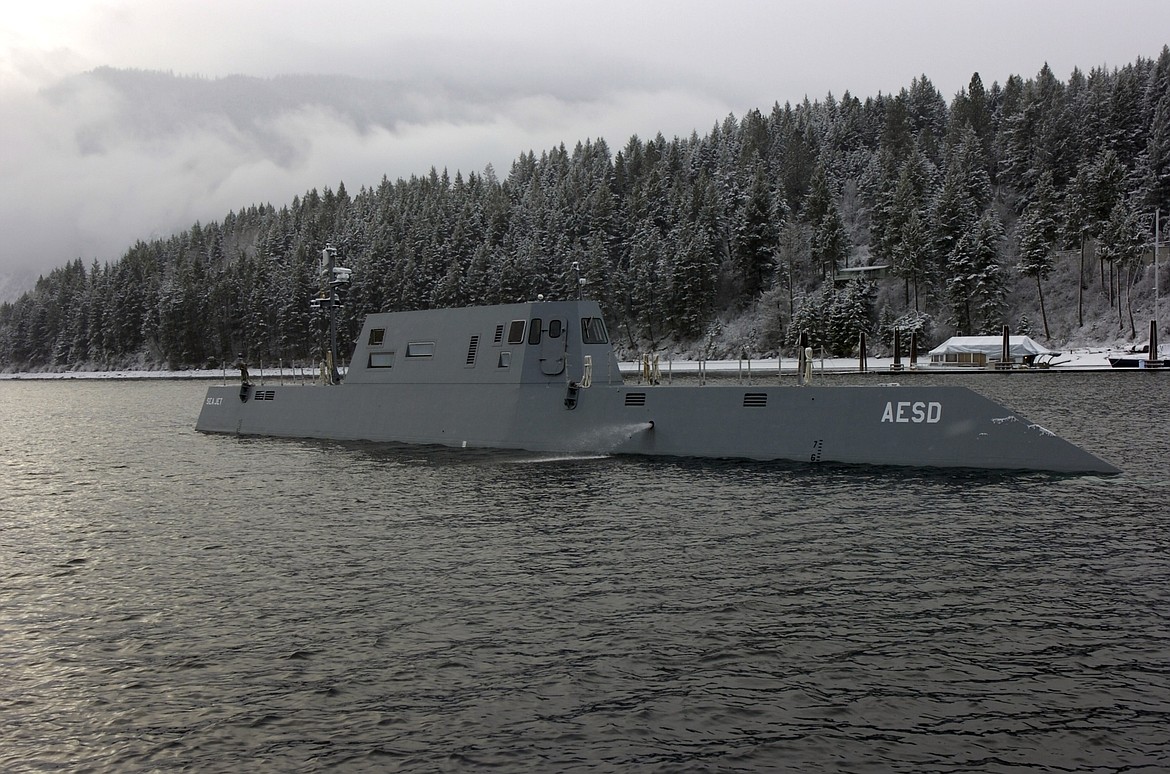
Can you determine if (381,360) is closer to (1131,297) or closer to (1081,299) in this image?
(1081,299)

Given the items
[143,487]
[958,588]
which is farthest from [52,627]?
[143,487]

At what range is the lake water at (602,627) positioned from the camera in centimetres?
837

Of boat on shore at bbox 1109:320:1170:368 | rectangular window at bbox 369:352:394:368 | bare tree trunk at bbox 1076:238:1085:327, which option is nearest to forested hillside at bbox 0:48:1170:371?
bare tree trunk at bbox 1076:238:1085:327

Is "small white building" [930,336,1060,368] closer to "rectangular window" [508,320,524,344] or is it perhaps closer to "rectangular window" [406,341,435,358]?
"rectangular window" [508,320,524,344]

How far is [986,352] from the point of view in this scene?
92.0 metres

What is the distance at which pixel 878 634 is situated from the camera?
11.1m

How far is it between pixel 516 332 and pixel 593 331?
267 cm

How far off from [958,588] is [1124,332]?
102 m

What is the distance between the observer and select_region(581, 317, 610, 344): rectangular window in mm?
30141

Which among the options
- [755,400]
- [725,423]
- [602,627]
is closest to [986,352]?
[755,400]

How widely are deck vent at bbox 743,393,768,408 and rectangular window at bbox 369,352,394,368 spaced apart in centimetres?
1467

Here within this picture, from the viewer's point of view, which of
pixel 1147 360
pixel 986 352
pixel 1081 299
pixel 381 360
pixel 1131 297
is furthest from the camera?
pixel 1081 299

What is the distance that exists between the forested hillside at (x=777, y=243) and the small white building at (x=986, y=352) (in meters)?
7.75

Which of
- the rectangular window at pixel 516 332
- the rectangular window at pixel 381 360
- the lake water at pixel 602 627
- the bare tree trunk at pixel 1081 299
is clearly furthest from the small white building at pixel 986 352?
the lake water at pixel 602 627
